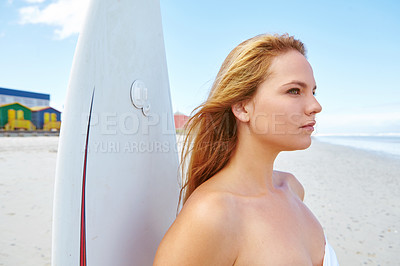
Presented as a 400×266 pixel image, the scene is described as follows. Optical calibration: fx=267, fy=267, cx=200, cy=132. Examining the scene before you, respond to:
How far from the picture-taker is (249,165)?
119 cm

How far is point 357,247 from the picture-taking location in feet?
10.5

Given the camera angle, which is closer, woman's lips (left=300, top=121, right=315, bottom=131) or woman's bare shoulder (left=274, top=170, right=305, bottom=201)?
woman's lips (left=300, top=121, right=315, bottom=131)

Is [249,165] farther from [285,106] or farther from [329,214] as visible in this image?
[329,214]

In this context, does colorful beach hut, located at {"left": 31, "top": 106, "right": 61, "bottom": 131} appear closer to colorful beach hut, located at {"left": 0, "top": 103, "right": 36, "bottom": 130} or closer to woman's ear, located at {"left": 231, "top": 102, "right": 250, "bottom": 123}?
colorful beach hut, located at {"left": 0, "top": 103, "right": 36, "bottom": 130}

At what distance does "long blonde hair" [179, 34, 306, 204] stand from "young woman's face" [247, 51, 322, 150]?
0.05 meters

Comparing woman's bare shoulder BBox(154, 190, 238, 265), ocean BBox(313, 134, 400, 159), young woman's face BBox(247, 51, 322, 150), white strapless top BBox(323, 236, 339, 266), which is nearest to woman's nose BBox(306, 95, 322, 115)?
young woman's face BBox(247, 51, 322, 150)

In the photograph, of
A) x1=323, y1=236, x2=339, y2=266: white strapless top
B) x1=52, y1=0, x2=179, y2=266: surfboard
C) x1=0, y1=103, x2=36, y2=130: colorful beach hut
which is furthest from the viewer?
x1=0, y1=103, x2=36, y2=130: colorful beach hut

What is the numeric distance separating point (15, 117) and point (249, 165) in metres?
33.7

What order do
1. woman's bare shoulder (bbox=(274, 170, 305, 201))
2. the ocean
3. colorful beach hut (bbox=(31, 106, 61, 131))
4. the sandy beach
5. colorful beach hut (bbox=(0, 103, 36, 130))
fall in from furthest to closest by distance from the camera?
colorful beach hut (bbox=(31, 106, 61, 131))
colorful beach hut (bbox=(0, 103, 36, 130))
the ocean
the sandy beach
woman's bare shoulder (bbox=(274, 170, 305, 201))

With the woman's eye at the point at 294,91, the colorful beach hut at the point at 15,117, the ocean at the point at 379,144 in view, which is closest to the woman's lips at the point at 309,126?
the woman's eye at the point at 294,91

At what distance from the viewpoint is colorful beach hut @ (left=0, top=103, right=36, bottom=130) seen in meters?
27.7

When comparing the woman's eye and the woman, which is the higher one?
the woman's eye

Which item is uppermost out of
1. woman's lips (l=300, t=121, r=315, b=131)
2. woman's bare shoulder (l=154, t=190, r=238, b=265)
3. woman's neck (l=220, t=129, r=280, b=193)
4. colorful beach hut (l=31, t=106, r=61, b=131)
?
colorful beach hut (l=31, t=106, r=61, b=131)

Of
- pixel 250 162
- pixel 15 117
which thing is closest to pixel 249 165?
pixel 250 162
